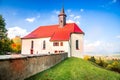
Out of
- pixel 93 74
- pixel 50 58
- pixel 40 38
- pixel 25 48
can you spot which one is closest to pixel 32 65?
pixel 50 58

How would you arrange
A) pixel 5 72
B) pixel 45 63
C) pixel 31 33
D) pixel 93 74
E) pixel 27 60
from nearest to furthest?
pixel 5 72 < pixel 27 60 < pixel 45 63 < pixel 93 74 < pixel 31 33

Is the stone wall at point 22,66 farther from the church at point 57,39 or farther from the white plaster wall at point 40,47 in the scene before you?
the church at point 57,39

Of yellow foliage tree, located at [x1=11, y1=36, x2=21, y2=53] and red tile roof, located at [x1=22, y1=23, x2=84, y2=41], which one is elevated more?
red tile roof, located at [x1=22, y1=23, x2=84, y2=41]

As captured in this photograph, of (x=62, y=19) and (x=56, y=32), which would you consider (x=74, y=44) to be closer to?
(x=56, y=32)

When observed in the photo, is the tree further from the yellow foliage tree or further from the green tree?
the yellow foliage tree

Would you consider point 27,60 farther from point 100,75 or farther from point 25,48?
point 25,48

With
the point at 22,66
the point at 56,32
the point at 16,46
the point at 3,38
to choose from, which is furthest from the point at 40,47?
the point at 16,46

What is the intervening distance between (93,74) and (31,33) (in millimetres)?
23872

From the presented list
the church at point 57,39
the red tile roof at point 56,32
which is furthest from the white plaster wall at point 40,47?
the red tile roof at point 56,32

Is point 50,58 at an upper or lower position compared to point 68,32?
lower

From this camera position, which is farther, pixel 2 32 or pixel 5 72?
pixel 2 32

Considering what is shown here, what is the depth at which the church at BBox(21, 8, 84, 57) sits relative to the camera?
30611 millimetres

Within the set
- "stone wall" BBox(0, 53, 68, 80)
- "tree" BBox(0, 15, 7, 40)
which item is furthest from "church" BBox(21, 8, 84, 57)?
"stone wall" BBox(0, 53, 68, 80)

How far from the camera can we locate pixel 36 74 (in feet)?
46.0
